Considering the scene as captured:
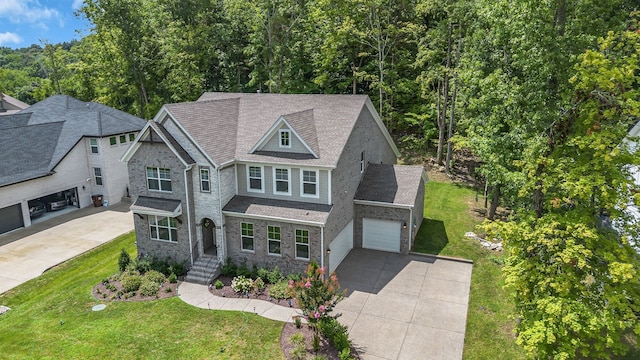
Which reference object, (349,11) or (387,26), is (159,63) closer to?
(349,11)

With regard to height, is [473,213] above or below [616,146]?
below

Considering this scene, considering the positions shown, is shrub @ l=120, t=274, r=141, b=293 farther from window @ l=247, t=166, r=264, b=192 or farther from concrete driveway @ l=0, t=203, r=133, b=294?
window @ l=247, t=166, r=264, b=192

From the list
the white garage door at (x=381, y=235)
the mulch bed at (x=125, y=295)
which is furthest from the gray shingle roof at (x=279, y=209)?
the mulch bed at (x=125, y=295)

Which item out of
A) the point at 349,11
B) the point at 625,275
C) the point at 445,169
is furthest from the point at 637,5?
the point at 625,275

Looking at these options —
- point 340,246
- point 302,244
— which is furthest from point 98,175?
point 340,246

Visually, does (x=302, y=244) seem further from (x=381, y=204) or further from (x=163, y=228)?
(x=163, y=228)

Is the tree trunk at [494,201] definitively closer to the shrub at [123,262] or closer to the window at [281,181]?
the window at [281,181]
